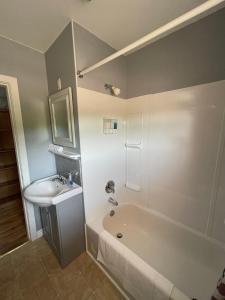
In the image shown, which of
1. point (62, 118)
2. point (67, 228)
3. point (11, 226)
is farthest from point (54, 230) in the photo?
point (62, 118)

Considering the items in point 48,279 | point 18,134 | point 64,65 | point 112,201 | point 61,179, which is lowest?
point 48,279

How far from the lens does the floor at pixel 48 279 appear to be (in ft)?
4.04

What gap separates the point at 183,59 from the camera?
135 cm

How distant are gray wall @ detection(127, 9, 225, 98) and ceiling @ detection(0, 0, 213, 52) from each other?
198mm

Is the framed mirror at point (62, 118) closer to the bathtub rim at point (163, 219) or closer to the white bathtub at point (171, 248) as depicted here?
the bathtub rim at point (163, 219)

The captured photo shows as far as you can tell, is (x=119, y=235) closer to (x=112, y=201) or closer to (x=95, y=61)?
(x=112, y=201)

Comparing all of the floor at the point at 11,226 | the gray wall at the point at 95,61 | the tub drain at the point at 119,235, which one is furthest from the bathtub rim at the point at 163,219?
the gray wall at the point at 95,61

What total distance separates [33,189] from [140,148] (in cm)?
139

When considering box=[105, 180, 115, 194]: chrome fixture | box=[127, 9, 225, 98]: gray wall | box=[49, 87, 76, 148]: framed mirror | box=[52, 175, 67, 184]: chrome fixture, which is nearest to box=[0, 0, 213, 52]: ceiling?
box=[127, 9, 225, 98]: gray wall

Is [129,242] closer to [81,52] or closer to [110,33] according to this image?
[81,52]

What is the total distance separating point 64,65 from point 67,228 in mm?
1715

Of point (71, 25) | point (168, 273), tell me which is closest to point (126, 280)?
point (168, 273)

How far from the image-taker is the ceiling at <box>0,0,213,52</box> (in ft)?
3.51

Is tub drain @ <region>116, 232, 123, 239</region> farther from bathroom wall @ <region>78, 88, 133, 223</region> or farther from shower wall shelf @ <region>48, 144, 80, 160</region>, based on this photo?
shower wall shelf @ <region>48, 144, 80, 160</region>
